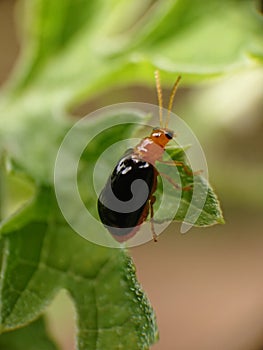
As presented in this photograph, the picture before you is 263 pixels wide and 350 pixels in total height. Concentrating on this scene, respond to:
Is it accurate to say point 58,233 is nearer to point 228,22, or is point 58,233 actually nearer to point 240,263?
point 228,22

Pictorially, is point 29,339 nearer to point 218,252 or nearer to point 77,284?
point 77,284

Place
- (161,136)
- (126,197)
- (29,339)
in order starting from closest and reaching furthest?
(126,197)
(161,136)
(29,339)

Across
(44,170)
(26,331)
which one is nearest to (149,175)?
(44,170)

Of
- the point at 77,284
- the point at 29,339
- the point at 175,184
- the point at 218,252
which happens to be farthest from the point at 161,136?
the point at 218,252

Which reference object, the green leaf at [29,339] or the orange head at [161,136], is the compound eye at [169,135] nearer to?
the orange head at [161,136]

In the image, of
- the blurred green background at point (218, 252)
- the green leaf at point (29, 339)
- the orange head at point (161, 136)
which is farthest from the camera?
the blurred green background at point (218, 252)

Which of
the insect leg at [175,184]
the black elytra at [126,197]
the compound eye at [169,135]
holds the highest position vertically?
the compound eye at [169,135]

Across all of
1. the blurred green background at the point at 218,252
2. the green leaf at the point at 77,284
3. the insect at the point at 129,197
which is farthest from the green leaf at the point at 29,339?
the blurred green background at the point at 218,252
